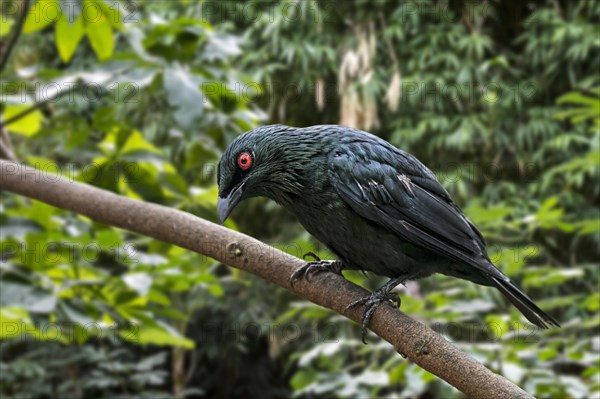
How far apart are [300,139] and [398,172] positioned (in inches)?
8.8

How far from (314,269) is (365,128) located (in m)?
3.83

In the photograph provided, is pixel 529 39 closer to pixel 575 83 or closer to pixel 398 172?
pixel 575 83

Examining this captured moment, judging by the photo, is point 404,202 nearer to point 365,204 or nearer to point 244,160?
point 365,204

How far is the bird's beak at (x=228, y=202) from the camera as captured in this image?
1404 millimetres

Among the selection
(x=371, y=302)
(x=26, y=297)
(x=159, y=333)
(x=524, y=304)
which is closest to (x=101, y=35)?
(x=26, y=297)

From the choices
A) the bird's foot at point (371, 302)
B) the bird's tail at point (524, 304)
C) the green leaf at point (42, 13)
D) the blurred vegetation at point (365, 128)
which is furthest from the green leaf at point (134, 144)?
the bird's tail at point (524, 304)

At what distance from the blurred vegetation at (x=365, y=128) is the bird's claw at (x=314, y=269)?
2.48 feet

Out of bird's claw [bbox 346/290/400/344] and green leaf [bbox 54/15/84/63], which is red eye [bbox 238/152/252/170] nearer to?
bird's claw [bbox 346/290/400/344]

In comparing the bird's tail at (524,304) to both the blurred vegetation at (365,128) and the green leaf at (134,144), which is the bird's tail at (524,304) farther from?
the green leaf at (134,144)

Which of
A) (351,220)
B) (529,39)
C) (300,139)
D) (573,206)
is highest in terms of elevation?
(300,139)

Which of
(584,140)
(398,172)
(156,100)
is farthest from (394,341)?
(584,140)

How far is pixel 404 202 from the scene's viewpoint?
1.62m

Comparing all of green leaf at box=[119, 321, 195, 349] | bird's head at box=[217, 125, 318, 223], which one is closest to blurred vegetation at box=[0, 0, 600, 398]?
green leaf at box=[119, 321, 195, 349]

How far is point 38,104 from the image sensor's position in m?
2.15
